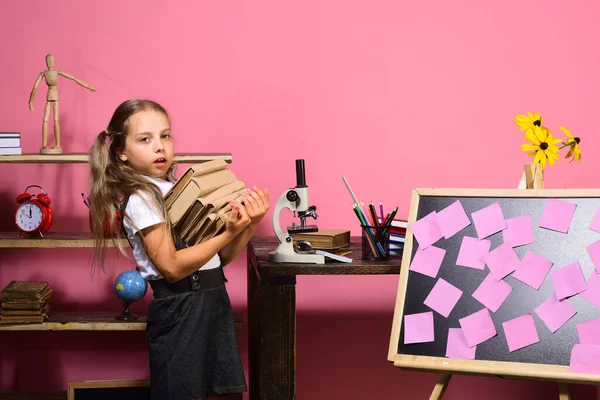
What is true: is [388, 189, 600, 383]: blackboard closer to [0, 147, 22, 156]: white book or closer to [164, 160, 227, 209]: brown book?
[164, 160, 227, 209]: brown book

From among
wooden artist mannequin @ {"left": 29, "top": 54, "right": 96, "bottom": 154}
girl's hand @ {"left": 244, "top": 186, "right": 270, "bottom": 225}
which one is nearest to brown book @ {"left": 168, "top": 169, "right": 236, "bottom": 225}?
girl's hand @ {"left": 244, "top": 186, "right": 270, "bottom": 225}

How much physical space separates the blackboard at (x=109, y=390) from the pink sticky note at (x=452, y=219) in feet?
4.32

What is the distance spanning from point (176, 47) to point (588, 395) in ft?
7.12

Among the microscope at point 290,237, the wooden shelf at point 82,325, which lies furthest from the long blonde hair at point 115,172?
the wooden shelf at point 82,325

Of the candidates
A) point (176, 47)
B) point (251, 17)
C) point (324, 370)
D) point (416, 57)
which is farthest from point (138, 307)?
point (416, 57)

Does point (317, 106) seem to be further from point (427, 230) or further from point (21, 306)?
point (21, 306)

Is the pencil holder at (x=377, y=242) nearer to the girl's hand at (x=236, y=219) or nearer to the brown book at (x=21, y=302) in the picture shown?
the girl's hand at (x=236, y=219)

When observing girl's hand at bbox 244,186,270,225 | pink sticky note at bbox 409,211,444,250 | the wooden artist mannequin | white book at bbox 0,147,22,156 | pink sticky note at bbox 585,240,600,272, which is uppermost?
the wooden artist mannequin

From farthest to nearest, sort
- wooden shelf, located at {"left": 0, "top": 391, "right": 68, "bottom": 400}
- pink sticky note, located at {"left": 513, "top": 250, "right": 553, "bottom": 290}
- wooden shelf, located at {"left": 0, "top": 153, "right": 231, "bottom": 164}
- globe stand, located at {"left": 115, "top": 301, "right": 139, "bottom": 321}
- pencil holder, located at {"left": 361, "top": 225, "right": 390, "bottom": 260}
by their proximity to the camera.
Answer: wooden shelf, located at {"left": 0, "top": 391, "right": 68, "bottom": 400} → globe stand, located at {"left": 115, "top": 301, "right": 139, "bottom": 321} → wooden shelf, located at {"left": 0, "top": 153, "right": 231, "bottom": 164} → pencil holder, located at {"left": 361, "top": 225, "right": 390, "bottom": 260} → pink sticky note, located at {"left": 513, "top": 250, "right": 553, "bottom": 290}

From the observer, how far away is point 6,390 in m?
3.02

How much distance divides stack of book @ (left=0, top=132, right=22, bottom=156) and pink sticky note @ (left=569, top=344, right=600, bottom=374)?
76.4 inches

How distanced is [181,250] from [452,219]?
0.76 meters

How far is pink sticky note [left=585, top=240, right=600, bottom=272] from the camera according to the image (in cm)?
199

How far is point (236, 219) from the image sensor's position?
2113 mm
